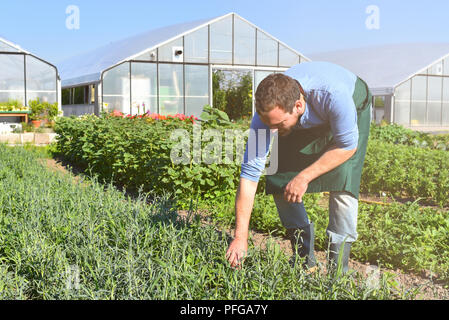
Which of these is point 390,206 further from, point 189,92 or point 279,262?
point 189,92

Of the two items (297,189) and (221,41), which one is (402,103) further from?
(297,189)

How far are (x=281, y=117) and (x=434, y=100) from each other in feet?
58.1

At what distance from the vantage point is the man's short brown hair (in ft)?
6.07

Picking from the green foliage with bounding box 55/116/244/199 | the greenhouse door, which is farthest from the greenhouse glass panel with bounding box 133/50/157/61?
the green foliage with bounding box 55/116/244/199

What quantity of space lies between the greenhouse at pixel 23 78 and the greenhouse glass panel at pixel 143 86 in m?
2.17

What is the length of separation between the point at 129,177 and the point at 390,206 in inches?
111

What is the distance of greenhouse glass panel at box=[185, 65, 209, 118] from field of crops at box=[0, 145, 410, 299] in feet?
37.1

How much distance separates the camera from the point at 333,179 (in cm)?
239

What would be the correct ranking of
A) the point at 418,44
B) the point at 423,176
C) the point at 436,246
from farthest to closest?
1. the point at 418,44
2. the point at 423,176
3. the point at 436,246

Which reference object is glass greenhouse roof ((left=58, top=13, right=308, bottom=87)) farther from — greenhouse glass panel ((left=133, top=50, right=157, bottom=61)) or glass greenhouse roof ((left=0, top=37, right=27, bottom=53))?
glass greenhouse roof ((left=0, top=37, right=27, bottom=53))

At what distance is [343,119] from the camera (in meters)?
2.08

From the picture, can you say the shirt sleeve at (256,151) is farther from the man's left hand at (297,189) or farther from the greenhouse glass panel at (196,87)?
the greenhouse glass panel at (196,87)

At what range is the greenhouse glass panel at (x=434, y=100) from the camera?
17.7m
